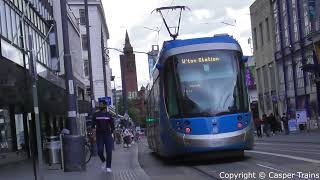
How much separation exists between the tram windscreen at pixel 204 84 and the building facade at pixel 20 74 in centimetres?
391

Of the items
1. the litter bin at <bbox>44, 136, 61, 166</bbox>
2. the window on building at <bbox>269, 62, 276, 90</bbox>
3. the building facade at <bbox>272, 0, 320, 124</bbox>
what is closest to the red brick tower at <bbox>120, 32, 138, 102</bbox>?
the window on building at <bbox>269, 62, 276, 90</bbox>

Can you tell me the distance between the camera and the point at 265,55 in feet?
199

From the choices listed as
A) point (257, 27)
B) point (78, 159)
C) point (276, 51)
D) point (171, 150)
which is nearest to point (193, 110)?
point (171, 150)

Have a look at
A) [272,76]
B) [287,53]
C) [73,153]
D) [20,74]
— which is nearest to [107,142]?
[73,153]

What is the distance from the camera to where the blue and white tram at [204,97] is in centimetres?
1741

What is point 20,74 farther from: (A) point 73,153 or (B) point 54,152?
(A) point 73,153

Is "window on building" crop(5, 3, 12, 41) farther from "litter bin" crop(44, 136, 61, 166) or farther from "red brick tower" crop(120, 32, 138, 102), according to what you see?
"red brick tower" crop(120, 32, 138, 102)

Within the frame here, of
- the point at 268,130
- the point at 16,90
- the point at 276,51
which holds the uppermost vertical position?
the point at 276,51

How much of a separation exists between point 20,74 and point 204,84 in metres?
9.58

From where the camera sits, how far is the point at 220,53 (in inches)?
721

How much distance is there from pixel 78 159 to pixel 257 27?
47749 mm

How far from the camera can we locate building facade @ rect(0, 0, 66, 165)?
22.4 metres

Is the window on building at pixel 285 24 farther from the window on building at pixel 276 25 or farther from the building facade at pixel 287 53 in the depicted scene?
the window on building at pixel 276 25

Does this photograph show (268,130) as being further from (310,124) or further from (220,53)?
Answer: (220,53)
